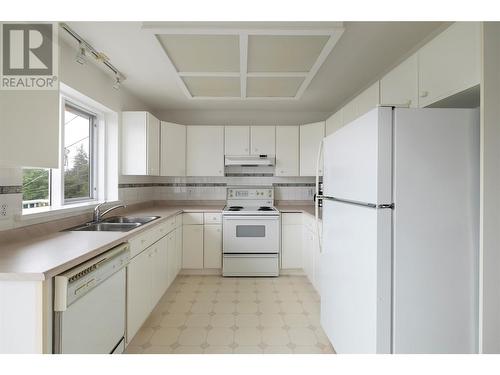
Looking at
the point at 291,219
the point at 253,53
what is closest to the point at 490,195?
A: the point at 253,53

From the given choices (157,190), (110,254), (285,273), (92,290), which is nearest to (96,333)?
(92,290)

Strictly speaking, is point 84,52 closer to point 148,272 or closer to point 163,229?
point 163,229

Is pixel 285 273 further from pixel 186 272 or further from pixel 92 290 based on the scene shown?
pixel 92 290

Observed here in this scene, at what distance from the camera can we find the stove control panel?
12.3ft

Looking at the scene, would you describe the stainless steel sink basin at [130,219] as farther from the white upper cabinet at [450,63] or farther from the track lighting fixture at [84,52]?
the white upper cabinet at [450,63]

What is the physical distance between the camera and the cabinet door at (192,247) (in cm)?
319

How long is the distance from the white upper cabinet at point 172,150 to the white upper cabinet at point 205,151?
0.28 ft

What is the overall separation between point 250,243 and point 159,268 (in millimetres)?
1183

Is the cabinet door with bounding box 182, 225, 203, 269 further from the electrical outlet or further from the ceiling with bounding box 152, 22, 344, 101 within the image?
the electrical outlet

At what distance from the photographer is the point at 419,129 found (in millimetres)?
1221

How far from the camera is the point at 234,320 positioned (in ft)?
7.29

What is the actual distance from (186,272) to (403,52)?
332 cm

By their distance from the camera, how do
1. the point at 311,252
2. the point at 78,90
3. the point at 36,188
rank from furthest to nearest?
the point at 311,252 < the point at 78,90 < the point at 36,188

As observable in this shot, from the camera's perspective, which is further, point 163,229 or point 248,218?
point 248,218
